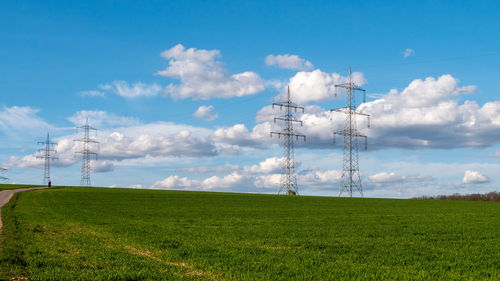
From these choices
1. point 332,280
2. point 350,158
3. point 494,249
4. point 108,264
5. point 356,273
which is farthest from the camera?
point 350,158

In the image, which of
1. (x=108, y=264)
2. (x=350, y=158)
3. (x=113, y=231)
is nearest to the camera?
(x=108, y=264)

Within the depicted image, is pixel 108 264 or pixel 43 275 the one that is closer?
pixel 43 275

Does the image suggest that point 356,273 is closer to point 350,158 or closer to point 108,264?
point 108,264

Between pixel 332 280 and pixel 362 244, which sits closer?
pixel 332 280

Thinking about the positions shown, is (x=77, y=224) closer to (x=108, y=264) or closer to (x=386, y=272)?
(x=108, y=264)

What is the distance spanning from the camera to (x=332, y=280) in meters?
12.9

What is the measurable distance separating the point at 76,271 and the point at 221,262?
4598mm

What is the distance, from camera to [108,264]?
1524 centimetres

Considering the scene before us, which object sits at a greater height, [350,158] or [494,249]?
[350,158]

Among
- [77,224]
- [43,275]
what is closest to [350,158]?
[77,224]

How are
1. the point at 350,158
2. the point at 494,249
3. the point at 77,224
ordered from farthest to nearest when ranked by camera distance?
the point at 350,158
the point at 77,224
the point at 494,249

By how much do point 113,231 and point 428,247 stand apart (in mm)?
15866

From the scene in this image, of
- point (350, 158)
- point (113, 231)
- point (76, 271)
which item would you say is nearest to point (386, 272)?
point (76, 271)

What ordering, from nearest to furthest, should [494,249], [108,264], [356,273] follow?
1. [356,273]
2. [108,264]
3. [494,249]
